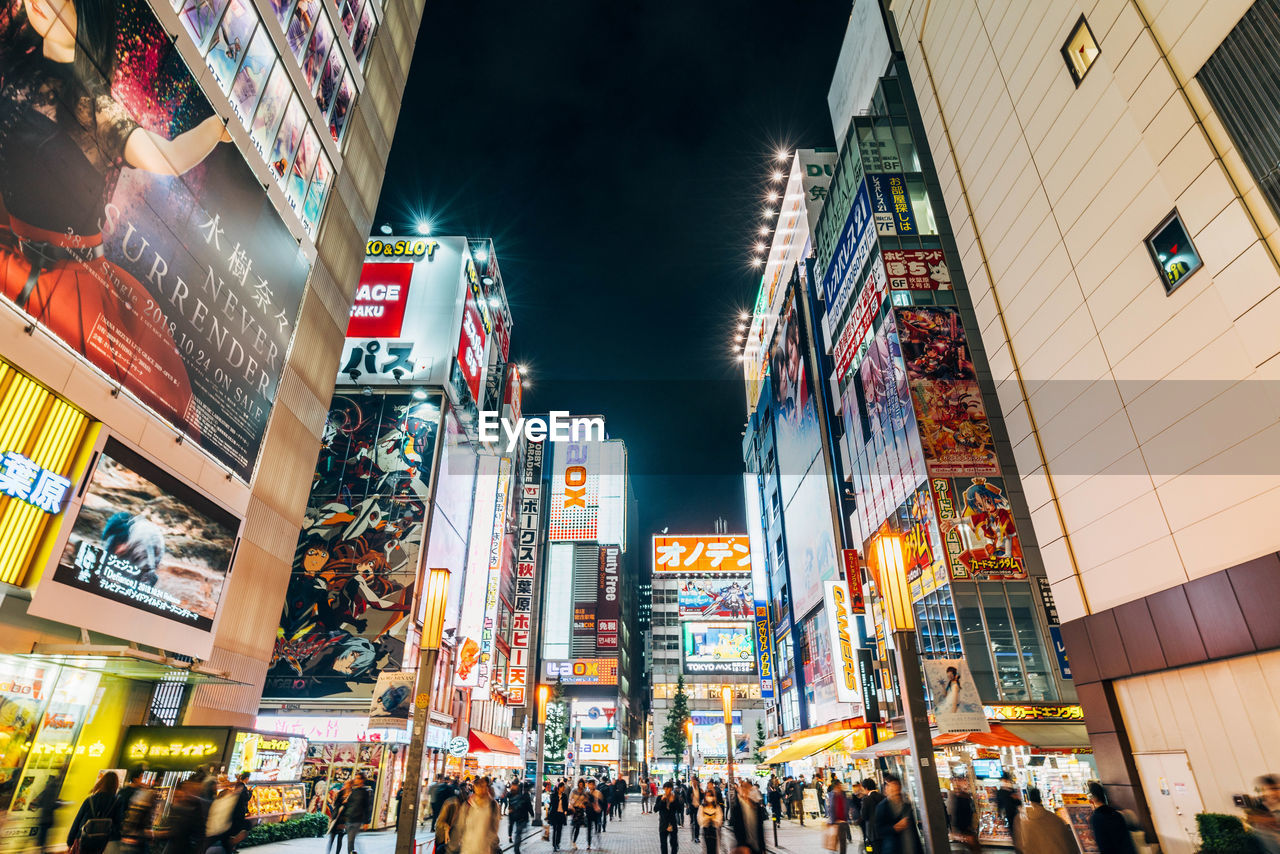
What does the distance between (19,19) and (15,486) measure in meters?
6.52

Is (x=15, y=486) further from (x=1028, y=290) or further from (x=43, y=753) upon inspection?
(x=1028, y=290)

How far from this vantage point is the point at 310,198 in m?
18.6

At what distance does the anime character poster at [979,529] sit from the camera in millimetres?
23719

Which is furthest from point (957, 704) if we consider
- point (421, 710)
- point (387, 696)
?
point (387, 696)

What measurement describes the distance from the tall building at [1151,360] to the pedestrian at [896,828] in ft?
14.5

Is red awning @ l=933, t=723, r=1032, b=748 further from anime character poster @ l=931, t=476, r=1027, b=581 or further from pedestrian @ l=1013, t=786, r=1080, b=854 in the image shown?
pedestrian @ l=1013, t=786, r=1080, b=854

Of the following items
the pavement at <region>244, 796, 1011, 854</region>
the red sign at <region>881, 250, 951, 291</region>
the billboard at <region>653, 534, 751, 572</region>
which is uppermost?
the billboard at <region>653, 534, 751, 572</region>

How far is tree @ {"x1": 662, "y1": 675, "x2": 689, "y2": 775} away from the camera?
74.9m

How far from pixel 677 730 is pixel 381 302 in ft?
201

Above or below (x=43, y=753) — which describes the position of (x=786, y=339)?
above

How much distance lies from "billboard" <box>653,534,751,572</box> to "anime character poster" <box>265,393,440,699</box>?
165ft

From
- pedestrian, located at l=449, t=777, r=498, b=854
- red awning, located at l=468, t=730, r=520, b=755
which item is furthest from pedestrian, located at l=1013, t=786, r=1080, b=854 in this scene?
red awning, located at l=468, t=730, r=520, b=755

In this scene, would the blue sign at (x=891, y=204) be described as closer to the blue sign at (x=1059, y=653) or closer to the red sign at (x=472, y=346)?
the blue sign at (x=1059, y=653)

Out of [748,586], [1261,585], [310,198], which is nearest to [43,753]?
[310,198]
